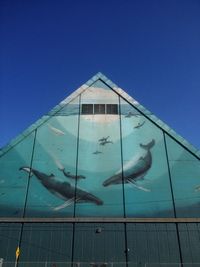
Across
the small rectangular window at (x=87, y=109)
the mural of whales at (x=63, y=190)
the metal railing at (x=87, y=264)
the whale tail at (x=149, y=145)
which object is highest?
the small rectangular window at (x=87, y=109)

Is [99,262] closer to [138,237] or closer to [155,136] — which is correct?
[138,237]

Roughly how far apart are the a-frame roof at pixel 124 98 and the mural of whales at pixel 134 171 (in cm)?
358

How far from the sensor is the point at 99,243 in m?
24.6

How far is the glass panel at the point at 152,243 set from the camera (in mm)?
23969

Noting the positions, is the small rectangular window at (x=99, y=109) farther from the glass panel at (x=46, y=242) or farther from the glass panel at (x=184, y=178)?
the glass panel at (x=46, y=242)

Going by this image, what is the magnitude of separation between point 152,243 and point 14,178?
14522 mm

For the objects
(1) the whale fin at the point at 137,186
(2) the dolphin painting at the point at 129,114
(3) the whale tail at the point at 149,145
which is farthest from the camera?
(2) the dolphin painting at the point at 129,114

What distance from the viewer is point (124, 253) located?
24094 millimetres

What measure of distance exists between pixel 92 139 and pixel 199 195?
1221 cm

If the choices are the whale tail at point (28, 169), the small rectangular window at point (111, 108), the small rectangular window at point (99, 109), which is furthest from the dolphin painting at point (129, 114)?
the whale tail at point (28, 169)

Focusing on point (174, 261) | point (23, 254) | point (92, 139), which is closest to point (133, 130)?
point (92, 139)

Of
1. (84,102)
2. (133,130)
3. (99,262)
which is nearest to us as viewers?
(99,262)

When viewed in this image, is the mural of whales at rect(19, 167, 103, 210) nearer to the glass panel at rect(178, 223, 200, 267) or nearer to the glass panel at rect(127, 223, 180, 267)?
Result: the glass panel at rect(127, 223, 180, 267)

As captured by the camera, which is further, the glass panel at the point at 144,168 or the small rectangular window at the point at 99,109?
the small rectangular window at the point at 99,109
